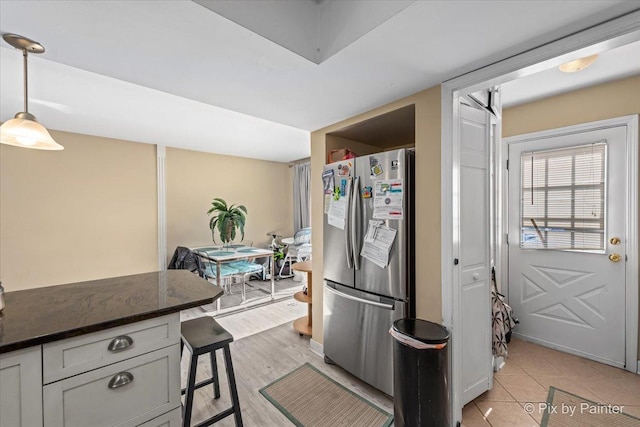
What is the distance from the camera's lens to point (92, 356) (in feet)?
3.37

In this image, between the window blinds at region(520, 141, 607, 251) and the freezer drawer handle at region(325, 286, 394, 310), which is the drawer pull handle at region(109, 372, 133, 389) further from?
the window blinds at region(520, 141, 607, 251)

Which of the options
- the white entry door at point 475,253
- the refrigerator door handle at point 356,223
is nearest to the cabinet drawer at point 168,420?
the refrigerator door handle at point 356,223

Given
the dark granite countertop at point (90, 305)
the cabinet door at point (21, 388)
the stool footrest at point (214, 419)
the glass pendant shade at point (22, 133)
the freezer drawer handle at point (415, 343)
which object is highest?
the glass pendant shade at point (22, 133)

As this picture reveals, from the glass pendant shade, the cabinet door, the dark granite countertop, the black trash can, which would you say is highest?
the glass pendant shade

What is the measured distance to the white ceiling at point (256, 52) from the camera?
1019 mm

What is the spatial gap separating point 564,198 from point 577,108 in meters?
0.81

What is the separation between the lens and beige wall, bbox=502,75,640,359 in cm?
213

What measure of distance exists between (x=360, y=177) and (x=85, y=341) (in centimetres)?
175

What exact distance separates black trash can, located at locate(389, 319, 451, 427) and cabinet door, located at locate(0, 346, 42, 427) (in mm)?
1574

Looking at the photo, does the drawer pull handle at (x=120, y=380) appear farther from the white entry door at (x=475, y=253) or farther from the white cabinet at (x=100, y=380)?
the white entry door at (x=475, y=253)

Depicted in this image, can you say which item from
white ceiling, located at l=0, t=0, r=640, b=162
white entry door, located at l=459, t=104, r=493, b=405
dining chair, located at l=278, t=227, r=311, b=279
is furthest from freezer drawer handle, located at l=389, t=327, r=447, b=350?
dining chair, located at l=278, t=227, r=311, b=279

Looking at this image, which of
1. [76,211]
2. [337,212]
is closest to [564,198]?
[337,212]

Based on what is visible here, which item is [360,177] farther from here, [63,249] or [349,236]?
[63,249]

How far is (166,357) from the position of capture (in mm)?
1195
